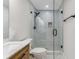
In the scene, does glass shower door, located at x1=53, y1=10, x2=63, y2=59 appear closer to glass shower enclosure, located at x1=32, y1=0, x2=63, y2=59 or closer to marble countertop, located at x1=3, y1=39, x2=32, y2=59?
glass shower enclosure, located at x1=32, y1=0, x2=63, y2=59

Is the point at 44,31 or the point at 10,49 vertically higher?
the point at 44,31

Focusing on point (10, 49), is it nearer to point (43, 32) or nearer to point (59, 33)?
point (59, 33)

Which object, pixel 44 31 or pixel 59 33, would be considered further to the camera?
pixel 44 31

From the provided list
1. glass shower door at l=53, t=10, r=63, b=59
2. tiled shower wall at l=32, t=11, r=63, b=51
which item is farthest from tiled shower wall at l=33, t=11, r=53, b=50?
glass shower door at l=53, t=10, r=63, b=59

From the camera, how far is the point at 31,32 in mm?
4223

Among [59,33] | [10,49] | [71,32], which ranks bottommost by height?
[10,49]

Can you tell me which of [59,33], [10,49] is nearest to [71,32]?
[10,49]

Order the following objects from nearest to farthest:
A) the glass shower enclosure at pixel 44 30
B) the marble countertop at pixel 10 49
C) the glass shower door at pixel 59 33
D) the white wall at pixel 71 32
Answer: the marble countertop at pixel 10 49
the white wall at pixel 71 32
the glass shower door at pixel 59 33
the glass shower enclosure at pixel 44 30

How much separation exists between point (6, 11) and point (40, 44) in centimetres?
250

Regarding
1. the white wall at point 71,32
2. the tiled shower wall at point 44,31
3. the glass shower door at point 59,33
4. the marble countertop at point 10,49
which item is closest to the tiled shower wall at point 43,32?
the tiled shower wall at point 44,31

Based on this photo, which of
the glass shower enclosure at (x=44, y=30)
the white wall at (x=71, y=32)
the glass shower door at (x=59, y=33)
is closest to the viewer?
the white wall at (x=71, y=32)

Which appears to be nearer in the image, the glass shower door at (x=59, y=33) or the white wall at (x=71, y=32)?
the white wall at (x=71, y=32)

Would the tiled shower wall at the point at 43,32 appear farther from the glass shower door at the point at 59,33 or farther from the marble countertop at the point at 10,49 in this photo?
the marble countertop at the point at 10,49

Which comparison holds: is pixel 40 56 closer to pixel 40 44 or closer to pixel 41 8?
pixel 40 44
